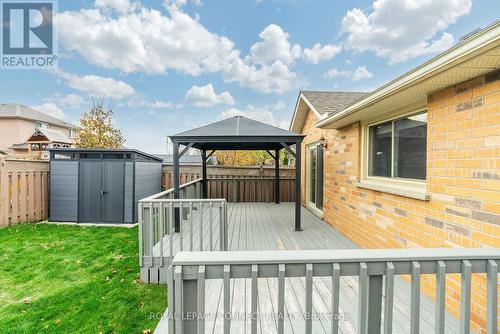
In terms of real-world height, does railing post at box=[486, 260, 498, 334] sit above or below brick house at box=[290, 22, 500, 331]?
below

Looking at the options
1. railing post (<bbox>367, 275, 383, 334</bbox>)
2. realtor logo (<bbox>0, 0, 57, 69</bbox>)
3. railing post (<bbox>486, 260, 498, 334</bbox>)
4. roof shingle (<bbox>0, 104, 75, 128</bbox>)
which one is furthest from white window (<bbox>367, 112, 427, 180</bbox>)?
roof shingle (<bbox>0, 104, 75, 128</bbox>)

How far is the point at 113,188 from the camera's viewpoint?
7336mm

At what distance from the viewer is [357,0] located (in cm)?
860

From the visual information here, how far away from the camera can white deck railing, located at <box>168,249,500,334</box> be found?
1.30 metres

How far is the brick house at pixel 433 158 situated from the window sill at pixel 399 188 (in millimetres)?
14

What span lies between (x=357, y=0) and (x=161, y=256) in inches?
417

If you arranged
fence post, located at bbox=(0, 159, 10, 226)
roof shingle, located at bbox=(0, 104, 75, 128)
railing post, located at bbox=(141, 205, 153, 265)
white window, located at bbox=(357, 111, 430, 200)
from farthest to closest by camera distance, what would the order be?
roof shingle, located at bbox=(0, 104, 75, 128) < fence post, located at bbox=(0, 159, 10, 226) < railing post, located at bbox=(141, 205, 153, 265) < white window, located at bbox=(357, 111, 430, 200)

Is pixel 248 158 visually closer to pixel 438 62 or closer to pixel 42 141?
pixel 42 141

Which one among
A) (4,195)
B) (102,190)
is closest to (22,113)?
(4,195)

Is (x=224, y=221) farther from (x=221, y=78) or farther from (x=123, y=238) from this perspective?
(x=221, y=78)

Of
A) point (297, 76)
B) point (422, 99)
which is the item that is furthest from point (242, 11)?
point (422, 99)

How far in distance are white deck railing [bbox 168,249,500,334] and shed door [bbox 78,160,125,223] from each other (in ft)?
23.1

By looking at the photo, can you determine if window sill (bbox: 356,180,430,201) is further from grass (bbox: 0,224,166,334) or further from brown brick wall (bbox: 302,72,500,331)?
grass (bbox: 0,224,166,334)

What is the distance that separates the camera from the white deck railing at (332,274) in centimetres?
130
